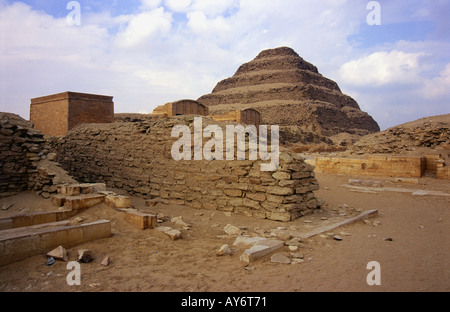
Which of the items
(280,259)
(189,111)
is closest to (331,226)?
(280,259)

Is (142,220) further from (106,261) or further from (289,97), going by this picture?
(289,97)

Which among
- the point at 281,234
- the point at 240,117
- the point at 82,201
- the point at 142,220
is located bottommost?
the point at 281,234

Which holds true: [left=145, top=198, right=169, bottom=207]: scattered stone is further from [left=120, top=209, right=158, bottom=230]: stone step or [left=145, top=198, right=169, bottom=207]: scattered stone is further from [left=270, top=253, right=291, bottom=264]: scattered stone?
[left=270, top=253, right=291, bottom=264]: scattered stone

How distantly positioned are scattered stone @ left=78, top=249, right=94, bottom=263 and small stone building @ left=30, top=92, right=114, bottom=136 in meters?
11.5

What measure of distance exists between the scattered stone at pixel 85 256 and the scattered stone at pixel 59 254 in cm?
16

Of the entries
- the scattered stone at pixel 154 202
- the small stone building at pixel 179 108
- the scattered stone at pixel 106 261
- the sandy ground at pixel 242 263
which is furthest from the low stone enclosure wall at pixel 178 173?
the small stone building at pixel 179 108

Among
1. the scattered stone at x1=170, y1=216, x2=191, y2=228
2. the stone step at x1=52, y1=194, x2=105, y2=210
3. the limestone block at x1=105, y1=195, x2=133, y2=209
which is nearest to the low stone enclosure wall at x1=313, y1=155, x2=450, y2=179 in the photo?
the scattered stone at x1=170, y1=216, x2=191, y2=228

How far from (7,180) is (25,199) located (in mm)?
801

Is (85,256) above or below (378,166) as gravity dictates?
below

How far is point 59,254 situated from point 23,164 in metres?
4.87

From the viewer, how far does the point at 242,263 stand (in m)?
3.30

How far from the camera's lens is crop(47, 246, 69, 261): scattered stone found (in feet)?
10.4

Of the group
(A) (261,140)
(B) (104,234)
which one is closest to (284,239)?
(B) (104,234)
